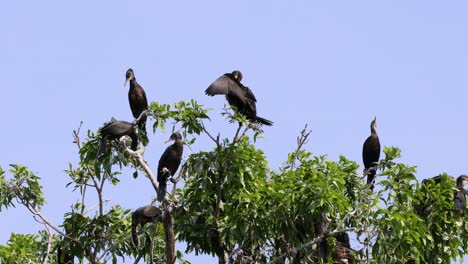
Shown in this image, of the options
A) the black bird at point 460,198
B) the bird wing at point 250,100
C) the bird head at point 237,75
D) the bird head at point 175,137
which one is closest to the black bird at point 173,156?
the bird head at point 175,137

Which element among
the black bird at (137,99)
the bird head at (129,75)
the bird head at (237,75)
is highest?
the bird head at (129,75)

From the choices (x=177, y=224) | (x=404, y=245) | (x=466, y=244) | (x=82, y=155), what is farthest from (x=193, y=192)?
(x=466, y=244)

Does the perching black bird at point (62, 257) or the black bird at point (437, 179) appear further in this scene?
the perching black bird at point (62, 257)

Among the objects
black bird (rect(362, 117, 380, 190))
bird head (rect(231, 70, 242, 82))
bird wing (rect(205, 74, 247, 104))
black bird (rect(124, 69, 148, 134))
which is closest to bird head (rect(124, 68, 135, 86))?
black bird (rect(124, 69, 148, 134))

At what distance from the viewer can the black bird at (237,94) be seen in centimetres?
1116

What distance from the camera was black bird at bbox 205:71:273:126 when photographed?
1116 cm

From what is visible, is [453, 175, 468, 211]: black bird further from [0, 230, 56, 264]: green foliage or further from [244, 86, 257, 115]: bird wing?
[0, 230, 56, 264]: green foliage

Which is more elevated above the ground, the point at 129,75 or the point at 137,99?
the point at 129,75

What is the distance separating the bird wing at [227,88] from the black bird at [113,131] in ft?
2.82

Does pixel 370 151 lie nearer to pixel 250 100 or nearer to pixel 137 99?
pixel 250 100

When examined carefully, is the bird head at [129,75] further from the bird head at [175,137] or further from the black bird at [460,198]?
the black bird at [460,198]

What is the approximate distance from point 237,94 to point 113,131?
1.34 meters

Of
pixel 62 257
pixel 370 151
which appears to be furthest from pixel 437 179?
pixel 62 257

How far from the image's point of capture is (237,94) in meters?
11.2
